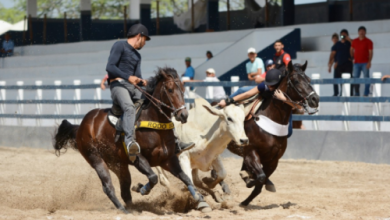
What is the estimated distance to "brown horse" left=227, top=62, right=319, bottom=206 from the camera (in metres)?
8.44

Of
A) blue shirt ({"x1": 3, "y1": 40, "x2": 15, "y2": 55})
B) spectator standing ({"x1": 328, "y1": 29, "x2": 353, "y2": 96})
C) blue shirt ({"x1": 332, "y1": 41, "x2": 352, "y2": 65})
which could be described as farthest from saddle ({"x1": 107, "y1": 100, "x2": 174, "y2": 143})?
blue shirt ({"x1": 3, "y1": 40, "x2": 15, "y2": 55})

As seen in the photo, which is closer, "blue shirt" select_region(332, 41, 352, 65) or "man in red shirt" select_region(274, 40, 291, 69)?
"man in red shirt" select_region(274, 40, 291, 69)

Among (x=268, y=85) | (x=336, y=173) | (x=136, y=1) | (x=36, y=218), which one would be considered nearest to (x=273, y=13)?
(x=136, y=1)

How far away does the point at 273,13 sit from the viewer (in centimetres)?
2302

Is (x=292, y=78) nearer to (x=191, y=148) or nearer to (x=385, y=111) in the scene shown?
(x=191, y=148)

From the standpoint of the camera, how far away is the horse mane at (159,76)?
26.0 ft

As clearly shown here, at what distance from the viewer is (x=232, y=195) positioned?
931 centimetres

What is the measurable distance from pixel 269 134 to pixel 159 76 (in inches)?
64.5

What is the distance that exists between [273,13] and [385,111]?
31.4 ft

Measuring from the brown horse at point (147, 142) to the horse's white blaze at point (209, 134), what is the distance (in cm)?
57

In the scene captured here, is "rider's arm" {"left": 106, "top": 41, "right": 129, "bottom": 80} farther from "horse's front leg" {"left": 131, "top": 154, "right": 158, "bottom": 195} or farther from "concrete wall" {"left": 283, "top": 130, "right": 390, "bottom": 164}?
"concrete wall" {"left": 283, "top": 130, "right": 390, "bottom": 164}

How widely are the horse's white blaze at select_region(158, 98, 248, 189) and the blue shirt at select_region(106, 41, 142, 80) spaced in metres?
1.01

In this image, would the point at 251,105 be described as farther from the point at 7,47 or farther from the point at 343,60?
the point at 7,47

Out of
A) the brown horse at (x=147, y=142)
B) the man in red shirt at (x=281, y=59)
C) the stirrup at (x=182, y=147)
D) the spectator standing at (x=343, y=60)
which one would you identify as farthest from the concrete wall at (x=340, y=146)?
the brown horse at (x=147, y=142)
